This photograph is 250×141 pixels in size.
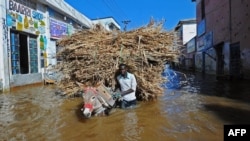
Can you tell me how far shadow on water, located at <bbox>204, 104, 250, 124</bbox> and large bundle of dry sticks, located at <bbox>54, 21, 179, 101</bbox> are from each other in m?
1.90

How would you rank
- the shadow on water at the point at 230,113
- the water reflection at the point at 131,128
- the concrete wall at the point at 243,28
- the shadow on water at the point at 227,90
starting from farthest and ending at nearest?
the concrete wall at the point at 243,28 < the shadow on water at the point at 227,90 < the shadow on water at the point at 230,113 < the water reflection at the point at 131,128

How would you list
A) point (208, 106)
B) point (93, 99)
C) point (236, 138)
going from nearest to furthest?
point (236, 138)
point (93, 99)
point (208, 106)

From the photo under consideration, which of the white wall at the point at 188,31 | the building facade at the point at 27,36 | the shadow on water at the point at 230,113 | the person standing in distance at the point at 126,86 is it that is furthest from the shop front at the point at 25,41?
the white wall at the point at 188,31

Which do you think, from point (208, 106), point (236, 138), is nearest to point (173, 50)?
point (208, 106)

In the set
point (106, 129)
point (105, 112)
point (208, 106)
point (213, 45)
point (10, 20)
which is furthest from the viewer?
point (213, 45)

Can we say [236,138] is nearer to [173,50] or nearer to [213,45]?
[173,50]

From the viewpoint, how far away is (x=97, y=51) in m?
9.26

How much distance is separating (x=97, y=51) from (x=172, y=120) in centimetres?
343

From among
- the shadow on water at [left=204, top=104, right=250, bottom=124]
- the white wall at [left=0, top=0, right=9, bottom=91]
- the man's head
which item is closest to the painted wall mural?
the white wall at [left=0, top=0, right=9, bottom=91]

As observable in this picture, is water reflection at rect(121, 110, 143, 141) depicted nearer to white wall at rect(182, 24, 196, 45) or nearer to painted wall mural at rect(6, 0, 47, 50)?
painted wall mural at rect(6, 0, 47, 50)

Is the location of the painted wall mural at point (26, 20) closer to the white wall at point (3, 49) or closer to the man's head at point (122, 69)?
the white wall at point (3, 49)

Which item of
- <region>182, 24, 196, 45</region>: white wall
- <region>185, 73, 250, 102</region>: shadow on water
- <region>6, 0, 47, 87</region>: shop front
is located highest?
<region>182, 24, 196, 45</region>: white wall

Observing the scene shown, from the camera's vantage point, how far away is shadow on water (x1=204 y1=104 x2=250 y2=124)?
7004 mm

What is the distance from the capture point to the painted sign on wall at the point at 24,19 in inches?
604
